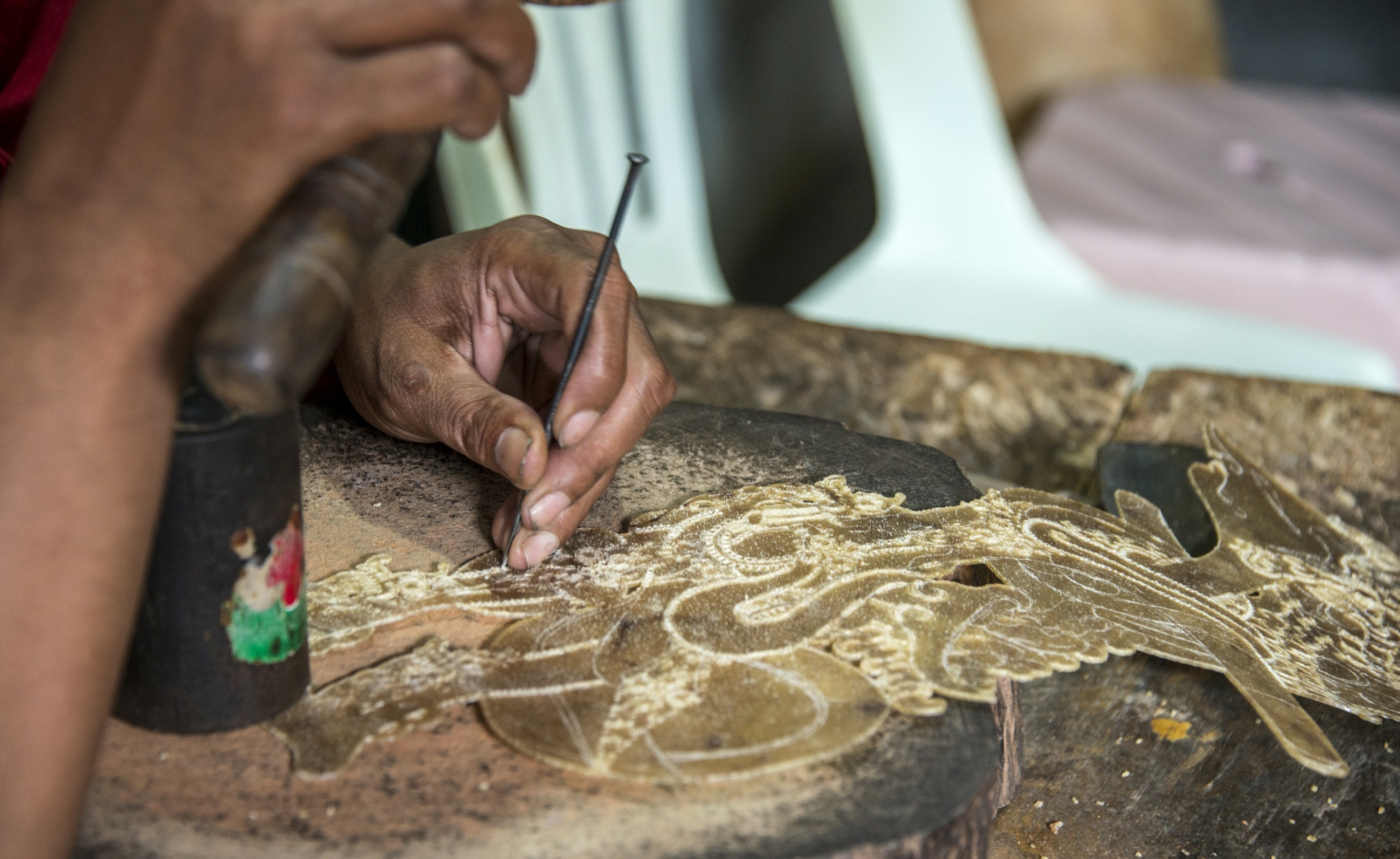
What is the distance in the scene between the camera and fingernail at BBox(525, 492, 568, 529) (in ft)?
3.59

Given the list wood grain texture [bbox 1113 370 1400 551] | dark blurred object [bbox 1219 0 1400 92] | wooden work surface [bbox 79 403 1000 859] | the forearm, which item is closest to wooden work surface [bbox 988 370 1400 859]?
wooden work surface [bbox 79 403 1000 859]

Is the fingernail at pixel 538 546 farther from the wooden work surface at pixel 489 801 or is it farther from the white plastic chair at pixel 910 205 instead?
the white plastic chair at pixel 910 205

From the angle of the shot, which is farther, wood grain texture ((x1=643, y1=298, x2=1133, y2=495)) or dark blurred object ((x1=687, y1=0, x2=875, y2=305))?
dark blurred object ((x1=687, y1=0, x2=875, y2=305))

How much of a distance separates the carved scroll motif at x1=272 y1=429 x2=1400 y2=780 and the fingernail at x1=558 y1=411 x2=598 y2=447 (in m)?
0.12

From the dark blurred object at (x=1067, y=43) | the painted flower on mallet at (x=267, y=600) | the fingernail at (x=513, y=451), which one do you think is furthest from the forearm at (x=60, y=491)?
the dark blurred object at (x=1067, y=43)

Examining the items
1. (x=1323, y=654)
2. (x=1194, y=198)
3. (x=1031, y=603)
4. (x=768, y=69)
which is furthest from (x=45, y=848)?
(x=768, y=69)

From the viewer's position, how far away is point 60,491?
711 mm

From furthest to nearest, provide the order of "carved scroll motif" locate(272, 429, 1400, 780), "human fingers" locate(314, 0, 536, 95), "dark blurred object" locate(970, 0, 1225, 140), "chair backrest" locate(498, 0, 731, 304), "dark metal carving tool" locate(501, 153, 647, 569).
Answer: "dark blurred object" locate(970, 0, 1225, 140)
"chair backrest" locate(498, 0, 731, 304)
"dark metal carving tool" locate(501, 153, 647, 569)
"carved scroll motif" locate(272, 429, 1400, 780)
"human fingers" locate(314, 0, 536, 95)

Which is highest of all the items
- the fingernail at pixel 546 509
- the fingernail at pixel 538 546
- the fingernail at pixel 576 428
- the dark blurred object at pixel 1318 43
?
the fingernail at pixel 576 428

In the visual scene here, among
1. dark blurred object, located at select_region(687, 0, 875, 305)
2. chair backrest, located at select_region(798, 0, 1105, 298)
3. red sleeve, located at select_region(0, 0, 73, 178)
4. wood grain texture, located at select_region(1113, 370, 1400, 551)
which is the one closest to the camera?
red sleeve, located at select_region(0, 0, 73, 178)

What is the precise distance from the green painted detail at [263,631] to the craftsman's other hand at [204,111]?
247 millimetres

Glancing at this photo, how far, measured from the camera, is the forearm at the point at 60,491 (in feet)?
2.29

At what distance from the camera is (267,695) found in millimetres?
892

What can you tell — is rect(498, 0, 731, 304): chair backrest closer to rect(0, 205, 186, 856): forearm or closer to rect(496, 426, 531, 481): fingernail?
rect(496, 426, 531, 481): fingernail
